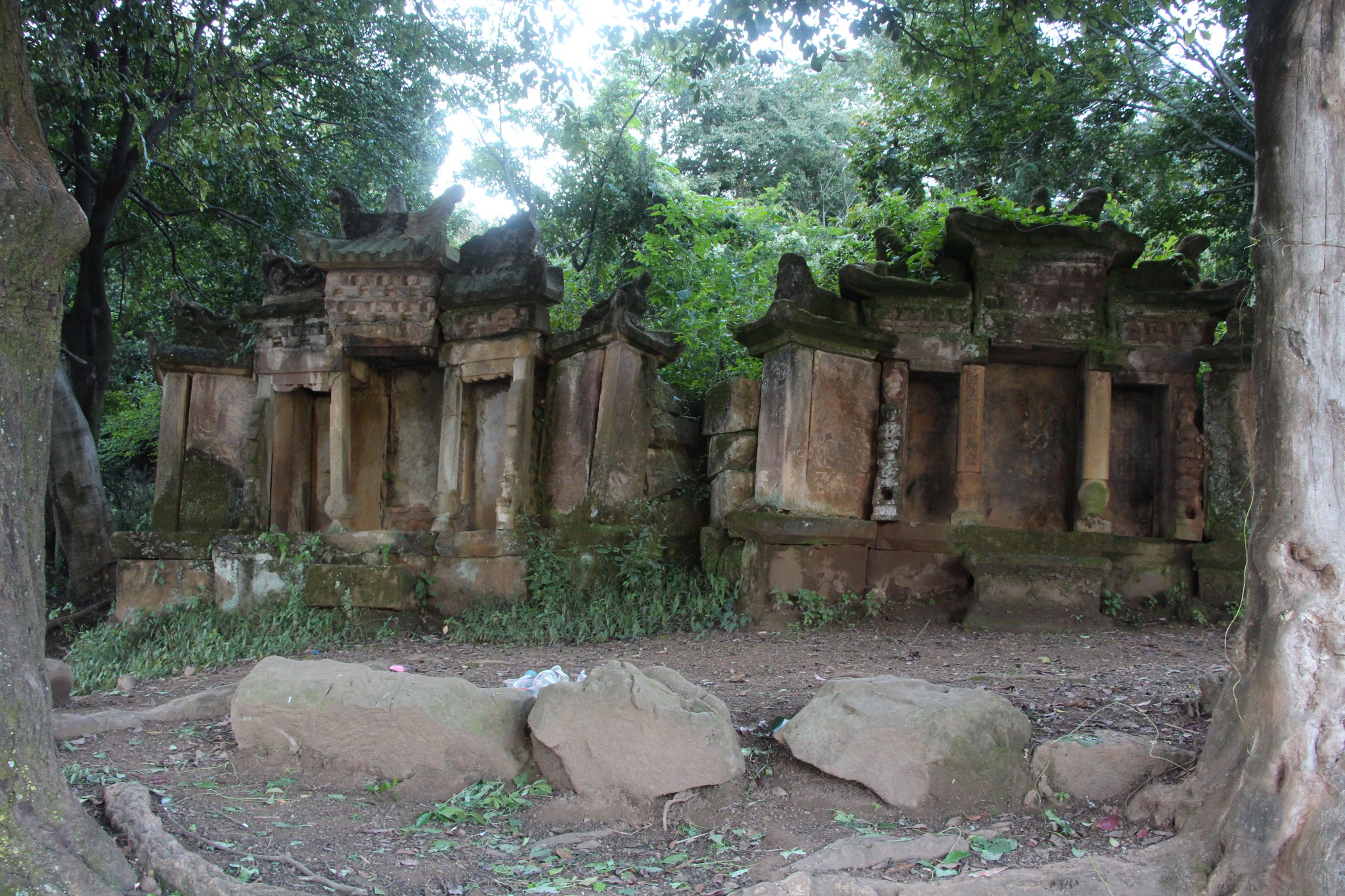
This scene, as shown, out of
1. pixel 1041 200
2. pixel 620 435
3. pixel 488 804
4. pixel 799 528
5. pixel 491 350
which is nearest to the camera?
pixel 488 804

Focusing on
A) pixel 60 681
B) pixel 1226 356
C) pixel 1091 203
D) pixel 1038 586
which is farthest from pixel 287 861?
pixel 1091 203

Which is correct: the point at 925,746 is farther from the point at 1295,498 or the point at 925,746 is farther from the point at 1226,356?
the point at 1226,356

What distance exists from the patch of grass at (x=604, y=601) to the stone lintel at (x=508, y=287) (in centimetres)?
193

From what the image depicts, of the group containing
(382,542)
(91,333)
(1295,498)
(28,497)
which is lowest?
(382,542)

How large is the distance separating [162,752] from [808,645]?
3.70 metres

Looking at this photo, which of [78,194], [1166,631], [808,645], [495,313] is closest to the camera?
[808,645]

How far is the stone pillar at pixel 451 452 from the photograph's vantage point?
7.95m

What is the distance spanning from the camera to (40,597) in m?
3.04

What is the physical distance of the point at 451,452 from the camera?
803cm

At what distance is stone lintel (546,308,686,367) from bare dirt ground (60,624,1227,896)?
3103mm

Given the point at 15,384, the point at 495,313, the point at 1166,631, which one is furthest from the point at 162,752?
the point at 1166,631

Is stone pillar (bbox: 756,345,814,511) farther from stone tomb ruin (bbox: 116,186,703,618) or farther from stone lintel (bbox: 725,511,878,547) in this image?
stone tomb ruin (bbox: 116,186,703,618)

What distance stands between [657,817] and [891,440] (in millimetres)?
4333

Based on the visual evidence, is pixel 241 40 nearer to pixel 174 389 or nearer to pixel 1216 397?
pixel 174 389
